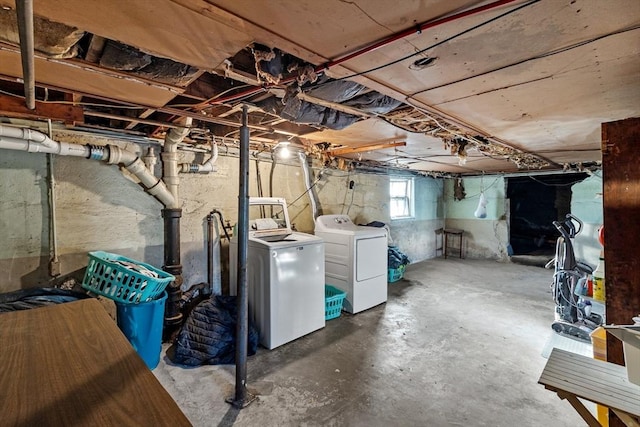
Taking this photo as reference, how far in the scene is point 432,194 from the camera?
22.9 feet

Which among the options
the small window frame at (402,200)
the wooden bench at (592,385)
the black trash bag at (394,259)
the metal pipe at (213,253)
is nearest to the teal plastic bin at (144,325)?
the metal pipe at (213,253)

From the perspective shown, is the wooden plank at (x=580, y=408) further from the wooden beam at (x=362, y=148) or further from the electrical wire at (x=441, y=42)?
the wooden beam at (x=362, y=148)

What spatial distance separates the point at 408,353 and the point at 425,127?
202 cm

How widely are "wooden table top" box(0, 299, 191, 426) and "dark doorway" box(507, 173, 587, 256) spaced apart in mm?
8771

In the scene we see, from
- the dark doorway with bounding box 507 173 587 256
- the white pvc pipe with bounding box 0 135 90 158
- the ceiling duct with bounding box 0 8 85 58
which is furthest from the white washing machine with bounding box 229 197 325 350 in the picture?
the dark doorway with bounding box 507 173 587 256

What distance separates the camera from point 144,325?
7.29ft

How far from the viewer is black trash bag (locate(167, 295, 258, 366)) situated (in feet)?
8.05

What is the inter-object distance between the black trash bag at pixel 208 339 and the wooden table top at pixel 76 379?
71.9 inches

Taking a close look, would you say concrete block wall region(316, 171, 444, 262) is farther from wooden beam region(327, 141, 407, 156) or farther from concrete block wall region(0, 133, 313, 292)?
concrete block wall region(0, 133, 313, 292)

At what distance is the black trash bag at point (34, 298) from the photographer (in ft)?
6.00

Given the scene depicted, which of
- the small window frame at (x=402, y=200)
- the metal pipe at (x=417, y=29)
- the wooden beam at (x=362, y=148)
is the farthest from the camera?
the small window frame at (x=402, y=200)

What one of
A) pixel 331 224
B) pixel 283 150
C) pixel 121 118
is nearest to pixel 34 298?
pixel 121 118

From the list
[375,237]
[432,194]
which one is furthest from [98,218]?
[432,194]

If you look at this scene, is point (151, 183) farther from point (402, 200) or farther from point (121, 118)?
point (402, 200)
